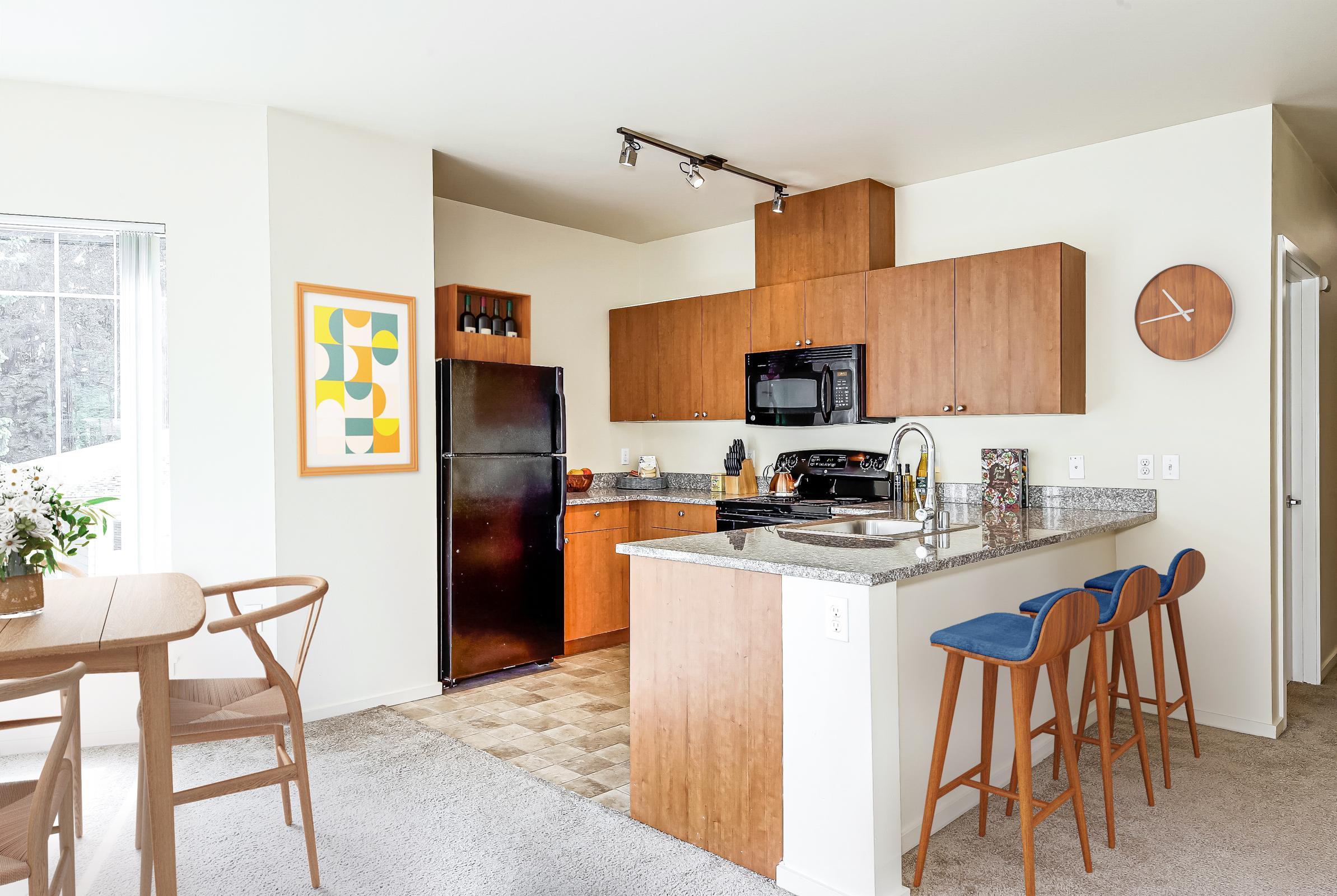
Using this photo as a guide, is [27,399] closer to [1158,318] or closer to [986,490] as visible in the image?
[986,490]

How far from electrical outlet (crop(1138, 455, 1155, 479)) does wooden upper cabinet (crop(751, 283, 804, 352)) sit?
68.7 inches

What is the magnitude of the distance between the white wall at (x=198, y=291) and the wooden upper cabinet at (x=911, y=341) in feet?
9.36

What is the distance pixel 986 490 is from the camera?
162 inches

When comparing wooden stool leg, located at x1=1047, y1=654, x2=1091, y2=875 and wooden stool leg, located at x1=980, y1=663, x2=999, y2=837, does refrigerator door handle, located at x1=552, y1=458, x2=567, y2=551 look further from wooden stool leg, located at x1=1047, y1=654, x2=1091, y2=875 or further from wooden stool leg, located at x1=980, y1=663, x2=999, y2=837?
wooden stool leg, located at x1=1047, y1=654, x2=1091, y2=875

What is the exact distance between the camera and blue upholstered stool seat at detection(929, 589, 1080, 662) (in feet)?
6.94

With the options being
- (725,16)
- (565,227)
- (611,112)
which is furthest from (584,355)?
(725,16)

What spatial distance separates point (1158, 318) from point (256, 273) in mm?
3909

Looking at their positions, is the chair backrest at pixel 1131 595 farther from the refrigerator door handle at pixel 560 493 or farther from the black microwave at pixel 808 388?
the refrigerator door handle at pixel 560 493

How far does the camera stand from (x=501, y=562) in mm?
4320

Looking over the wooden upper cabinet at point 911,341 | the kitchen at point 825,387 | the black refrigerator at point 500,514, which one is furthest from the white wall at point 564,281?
the wooden upper cabinet at point 911,341

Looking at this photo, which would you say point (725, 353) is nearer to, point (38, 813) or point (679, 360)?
point (679, 360)

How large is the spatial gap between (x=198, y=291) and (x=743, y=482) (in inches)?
120

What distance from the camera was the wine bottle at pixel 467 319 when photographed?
4.50 m

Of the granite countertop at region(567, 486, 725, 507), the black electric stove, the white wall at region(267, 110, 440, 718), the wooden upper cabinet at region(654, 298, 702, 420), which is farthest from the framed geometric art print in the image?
the wooden upper cabinet at region(654, 298, 702, 420)
